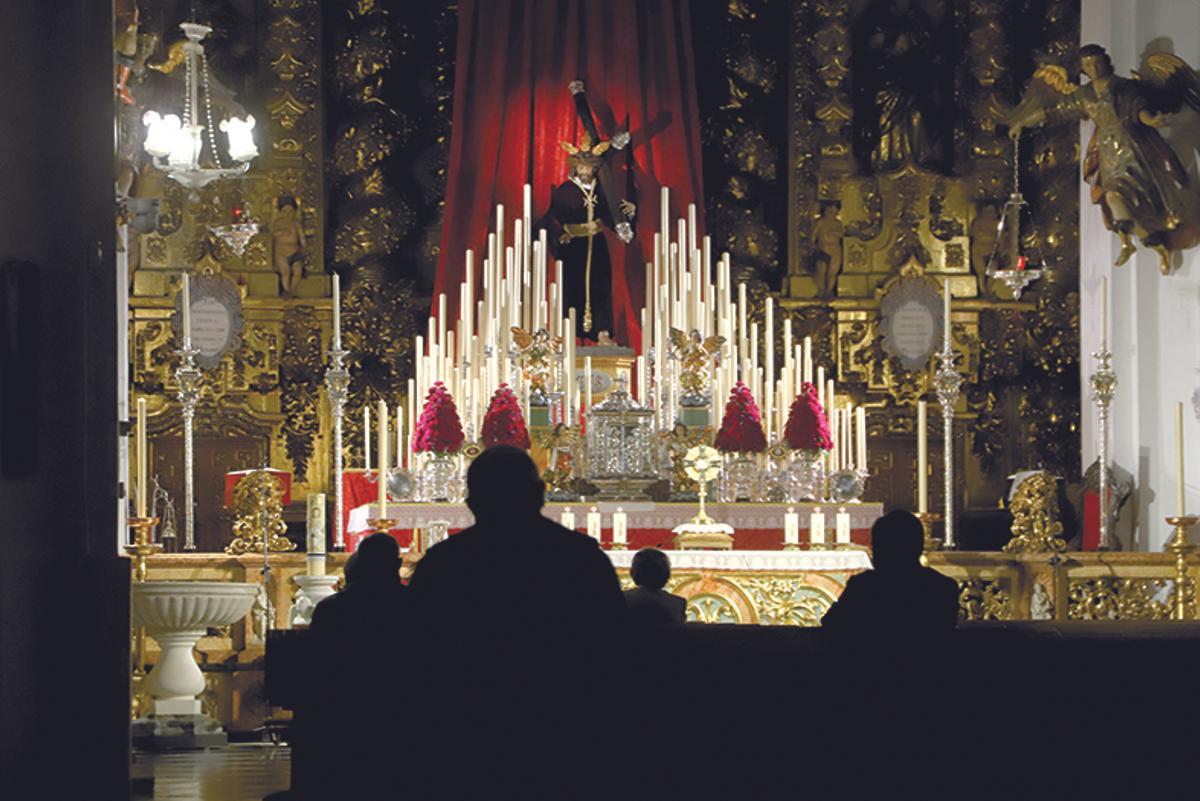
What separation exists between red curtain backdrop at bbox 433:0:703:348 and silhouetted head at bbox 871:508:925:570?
32.8ft

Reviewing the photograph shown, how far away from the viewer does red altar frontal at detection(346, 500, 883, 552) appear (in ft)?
37.3

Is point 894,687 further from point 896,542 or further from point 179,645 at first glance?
point 179,645

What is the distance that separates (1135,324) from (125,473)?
22.2ft

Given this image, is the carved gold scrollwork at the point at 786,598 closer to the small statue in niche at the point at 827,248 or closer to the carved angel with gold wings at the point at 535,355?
the carved angel with gold wings at the point at 535,355

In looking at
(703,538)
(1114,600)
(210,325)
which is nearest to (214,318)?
(210,325)

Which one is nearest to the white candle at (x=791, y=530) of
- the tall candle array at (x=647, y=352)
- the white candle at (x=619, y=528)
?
the white candle at (x=619, y=528)

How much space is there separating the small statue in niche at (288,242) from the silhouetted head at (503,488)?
485 inches

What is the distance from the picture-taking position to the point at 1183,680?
18.7 ft

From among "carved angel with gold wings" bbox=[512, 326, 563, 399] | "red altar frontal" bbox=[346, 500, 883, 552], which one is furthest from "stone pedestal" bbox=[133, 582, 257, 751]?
"carved angel with gold wings" bbox=[512, 326, 563, 399]

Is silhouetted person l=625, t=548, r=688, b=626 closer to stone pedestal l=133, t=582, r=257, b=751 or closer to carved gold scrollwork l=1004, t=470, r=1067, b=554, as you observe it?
stone pedestal l=133, t=582, r=257, b=751

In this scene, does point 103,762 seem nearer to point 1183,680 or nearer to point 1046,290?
point 1183,680

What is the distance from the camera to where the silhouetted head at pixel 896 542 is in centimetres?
584

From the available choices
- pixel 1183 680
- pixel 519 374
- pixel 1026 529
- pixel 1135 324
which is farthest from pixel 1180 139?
pixel 1183 680

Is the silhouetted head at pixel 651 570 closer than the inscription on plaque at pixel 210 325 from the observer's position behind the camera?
Yes
